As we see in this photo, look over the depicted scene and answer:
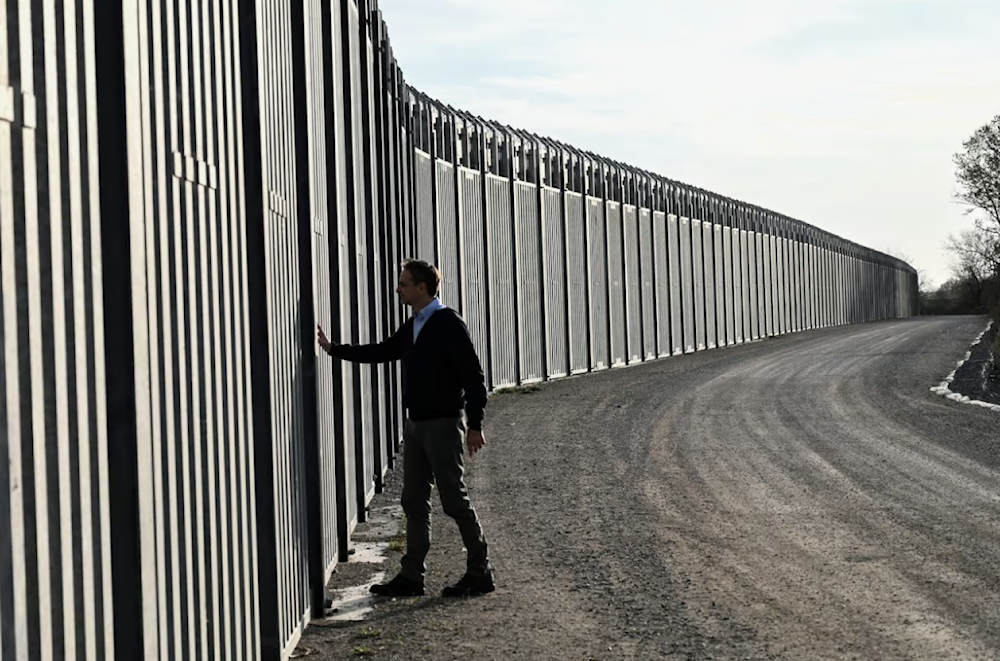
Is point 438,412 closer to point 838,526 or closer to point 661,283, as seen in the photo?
point 838,526

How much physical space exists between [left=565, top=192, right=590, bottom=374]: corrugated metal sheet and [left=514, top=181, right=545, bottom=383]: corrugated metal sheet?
2010 millimetres

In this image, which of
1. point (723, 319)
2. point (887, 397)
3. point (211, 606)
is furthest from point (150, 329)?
point (723, 319)

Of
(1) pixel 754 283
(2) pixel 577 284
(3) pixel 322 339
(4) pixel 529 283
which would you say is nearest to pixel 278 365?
(3) pixel 322 339

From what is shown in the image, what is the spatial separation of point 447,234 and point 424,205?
174 centimetres

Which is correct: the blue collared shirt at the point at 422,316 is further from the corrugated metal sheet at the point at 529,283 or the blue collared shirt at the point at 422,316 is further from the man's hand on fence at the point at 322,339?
the corrugated metal sheet at the point at 529,283

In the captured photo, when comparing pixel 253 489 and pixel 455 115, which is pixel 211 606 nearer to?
pixel 253 489

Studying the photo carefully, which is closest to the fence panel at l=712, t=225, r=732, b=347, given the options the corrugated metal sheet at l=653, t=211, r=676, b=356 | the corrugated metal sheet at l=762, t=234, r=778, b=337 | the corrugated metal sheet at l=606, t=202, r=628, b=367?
the corrugated metal sheet at l=653, t=211, r=676, b=356

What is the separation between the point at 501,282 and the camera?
25906mm

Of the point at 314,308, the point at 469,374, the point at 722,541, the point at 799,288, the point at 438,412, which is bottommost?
the point at 722,541

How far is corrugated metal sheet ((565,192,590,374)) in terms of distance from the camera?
30.5 m

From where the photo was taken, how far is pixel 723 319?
47719mm

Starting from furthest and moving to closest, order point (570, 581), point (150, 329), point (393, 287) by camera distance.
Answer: point (393, 287), point (570, 581), point (150, 329)

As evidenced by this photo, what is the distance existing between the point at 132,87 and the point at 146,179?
0.28 metres

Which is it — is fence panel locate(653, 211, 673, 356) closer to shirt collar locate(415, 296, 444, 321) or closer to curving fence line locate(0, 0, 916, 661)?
curving fence line locate(0, 0, 916, 661)
